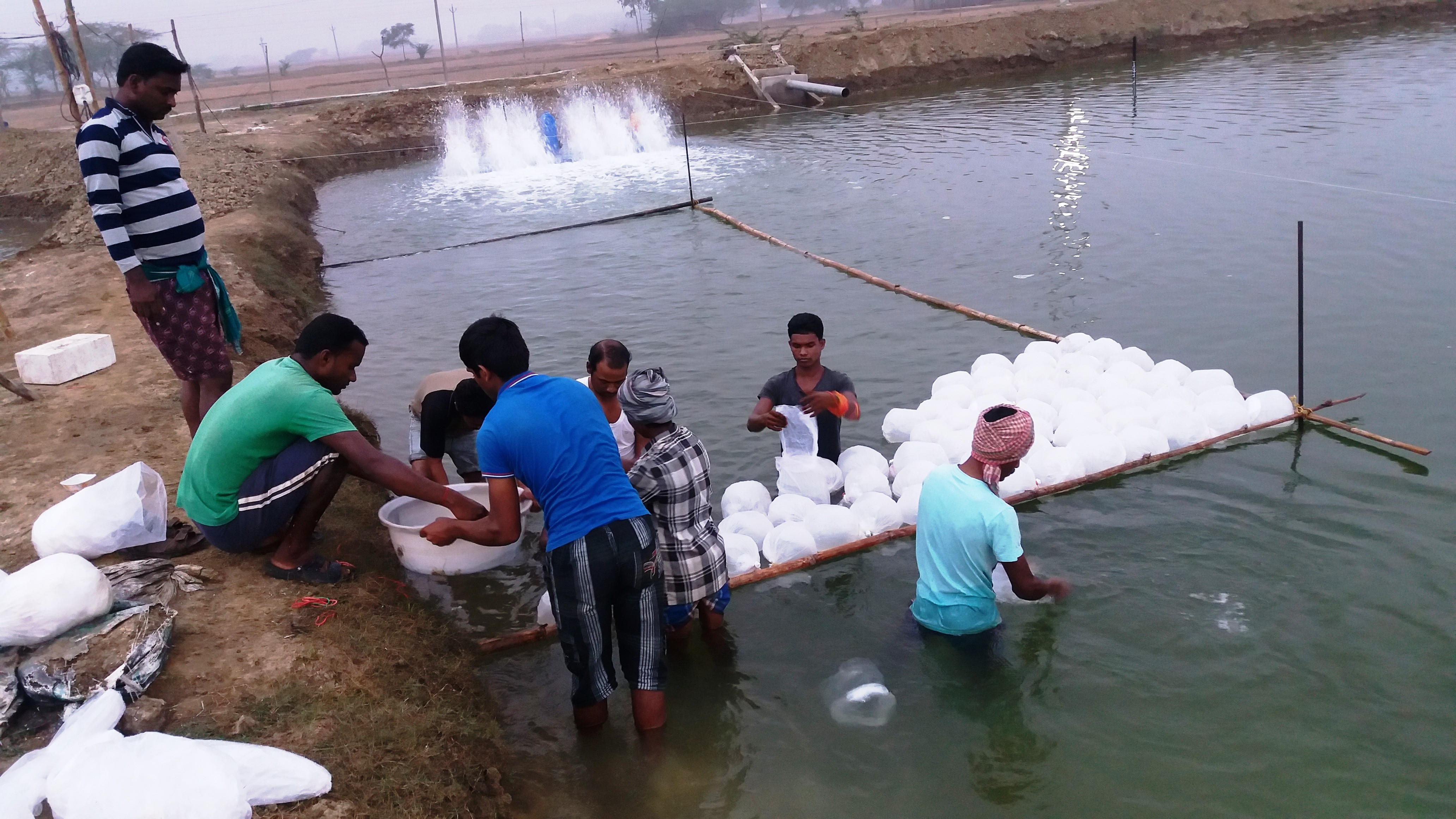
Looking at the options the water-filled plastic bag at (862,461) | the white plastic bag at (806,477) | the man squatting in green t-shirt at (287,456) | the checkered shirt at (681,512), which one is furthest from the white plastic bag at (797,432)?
the man squatting in green t-shirt at (287,456)

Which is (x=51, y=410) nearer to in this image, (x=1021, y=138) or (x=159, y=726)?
(x=159, y=726)

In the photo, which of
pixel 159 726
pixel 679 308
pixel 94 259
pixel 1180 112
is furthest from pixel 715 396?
pixel 1180 112

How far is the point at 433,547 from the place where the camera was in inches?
192

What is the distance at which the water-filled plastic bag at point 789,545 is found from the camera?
207 inches

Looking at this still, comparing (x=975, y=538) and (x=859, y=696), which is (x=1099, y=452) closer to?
(x=975, y=538)

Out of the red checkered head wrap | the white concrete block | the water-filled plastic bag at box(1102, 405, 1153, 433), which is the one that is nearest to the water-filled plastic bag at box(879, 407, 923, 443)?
the water-filled plastic bag at box(1102, 405, 1153, 433)

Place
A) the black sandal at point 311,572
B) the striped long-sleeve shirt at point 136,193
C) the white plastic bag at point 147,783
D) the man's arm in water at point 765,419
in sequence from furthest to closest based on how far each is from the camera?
the man's arm in water at point 765,419 < the striped long-sleeve shirt at point 136,193 < the black sandal at point 311,572 < the white plastic bag at point 147,783

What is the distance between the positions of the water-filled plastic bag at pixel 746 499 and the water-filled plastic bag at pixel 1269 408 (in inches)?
138

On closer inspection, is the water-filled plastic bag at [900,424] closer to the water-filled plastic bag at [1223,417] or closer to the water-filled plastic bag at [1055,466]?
the water-filled plastic bag at [1055,466]

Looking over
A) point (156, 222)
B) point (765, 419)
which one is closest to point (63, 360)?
point (156, 222)

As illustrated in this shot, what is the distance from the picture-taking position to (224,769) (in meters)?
2.87

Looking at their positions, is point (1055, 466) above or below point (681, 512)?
below

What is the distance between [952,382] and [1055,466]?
1.16 metres

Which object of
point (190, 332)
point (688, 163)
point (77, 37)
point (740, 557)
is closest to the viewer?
point (190, 332)
